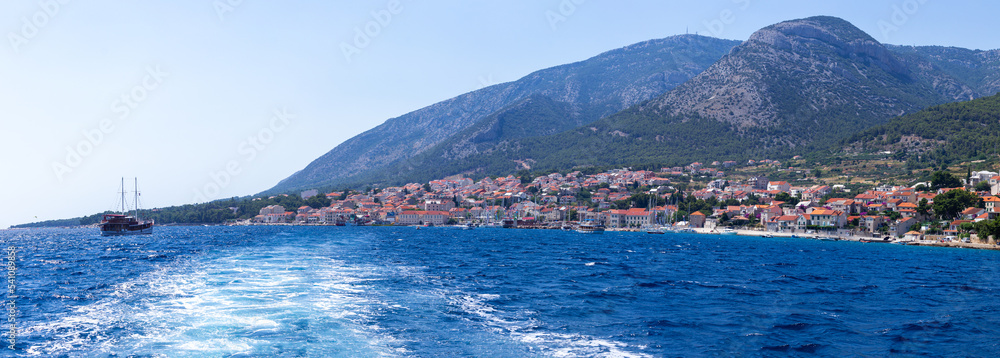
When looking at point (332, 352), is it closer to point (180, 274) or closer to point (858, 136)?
point (180, 274)

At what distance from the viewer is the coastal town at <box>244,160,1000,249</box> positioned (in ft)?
243

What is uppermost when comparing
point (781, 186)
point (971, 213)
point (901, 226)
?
point (781, 186)

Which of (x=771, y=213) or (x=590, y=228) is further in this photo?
(x=590, y=228)

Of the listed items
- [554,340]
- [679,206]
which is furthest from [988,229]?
[554,340]

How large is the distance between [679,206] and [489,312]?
101 metres

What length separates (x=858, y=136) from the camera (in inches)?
5113

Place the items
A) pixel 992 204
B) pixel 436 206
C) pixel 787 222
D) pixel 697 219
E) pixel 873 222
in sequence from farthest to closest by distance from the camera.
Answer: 1. pixel 436 206
2. pixel 697 219
3. pixel 787 222
4. pixel 873 222
5. pixel 992 204

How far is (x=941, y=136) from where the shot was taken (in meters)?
117

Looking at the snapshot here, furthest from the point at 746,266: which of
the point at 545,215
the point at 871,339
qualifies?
the point at 545,215

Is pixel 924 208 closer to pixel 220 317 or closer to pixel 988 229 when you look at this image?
pixel 988 229

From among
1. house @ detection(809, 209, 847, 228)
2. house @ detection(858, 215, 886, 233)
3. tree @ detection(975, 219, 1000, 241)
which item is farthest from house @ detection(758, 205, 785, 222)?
tree @ detection(975, 219, 1000, 241)

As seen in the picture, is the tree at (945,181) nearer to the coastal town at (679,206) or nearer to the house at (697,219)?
the coastal town at (679,206)

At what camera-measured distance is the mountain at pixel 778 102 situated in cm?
14375

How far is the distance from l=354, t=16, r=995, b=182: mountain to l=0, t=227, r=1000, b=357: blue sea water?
12098cm
